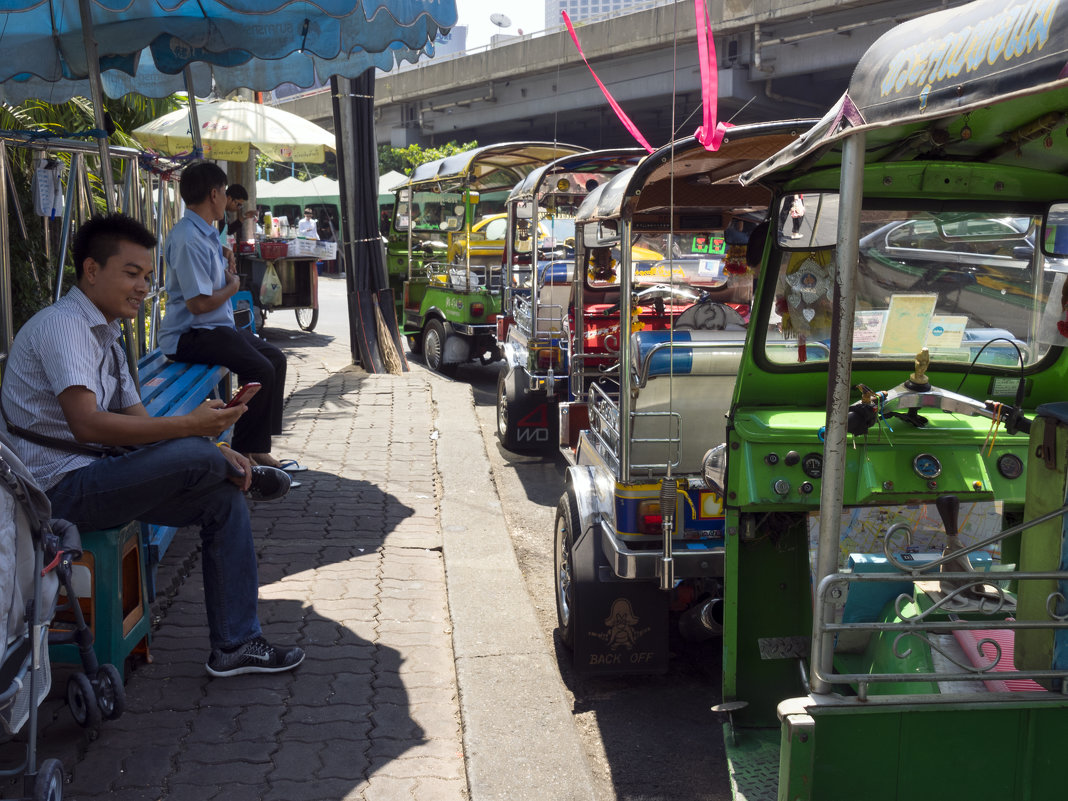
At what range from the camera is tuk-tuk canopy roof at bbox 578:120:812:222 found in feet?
11.7

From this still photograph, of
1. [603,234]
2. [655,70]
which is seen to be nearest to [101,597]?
[603,234]

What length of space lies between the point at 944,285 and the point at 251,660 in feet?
9.94

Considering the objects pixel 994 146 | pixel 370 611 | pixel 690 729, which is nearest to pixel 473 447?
pixel 370 611

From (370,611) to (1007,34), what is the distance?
3.84 metres

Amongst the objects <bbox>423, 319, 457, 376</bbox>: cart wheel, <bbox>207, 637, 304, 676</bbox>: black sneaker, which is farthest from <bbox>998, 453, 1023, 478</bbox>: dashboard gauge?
<bbox>423, 319, 457, 376</bbox>: cart wheel

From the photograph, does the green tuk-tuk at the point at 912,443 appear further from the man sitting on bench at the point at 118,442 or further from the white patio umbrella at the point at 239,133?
the white patio umbrella at the point at 239,133

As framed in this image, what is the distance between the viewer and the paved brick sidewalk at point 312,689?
3.26 m

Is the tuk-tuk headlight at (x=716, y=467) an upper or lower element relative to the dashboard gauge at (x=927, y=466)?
lower

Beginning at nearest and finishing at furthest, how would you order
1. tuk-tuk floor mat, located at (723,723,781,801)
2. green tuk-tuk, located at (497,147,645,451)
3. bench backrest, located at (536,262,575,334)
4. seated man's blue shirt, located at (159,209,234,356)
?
tuk-tuk floor mat, located at (723,723,781,801), seated man's blue shirt, located at (159,209,234,356), green tuk-tuk, located at (497,147,645,451), bench backrest, located at (536,262,575,334)

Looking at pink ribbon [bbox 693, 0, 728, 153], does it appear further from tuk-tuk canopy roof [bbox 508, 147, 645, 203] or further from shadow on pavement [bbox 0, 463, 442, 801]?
tuk-tuk canopy roof [bbox 508, 147, 645, 203]

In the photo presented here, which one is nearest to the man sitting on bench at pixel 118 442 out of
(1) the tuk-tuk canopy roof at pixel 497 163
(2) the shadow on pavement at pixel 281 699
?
(2) the shadow on pavement at pixel 281 699

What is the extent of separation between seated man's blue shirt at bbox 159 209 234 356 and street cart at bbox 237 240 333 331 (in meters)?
8.17

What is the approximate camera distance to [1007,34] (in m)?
1.77

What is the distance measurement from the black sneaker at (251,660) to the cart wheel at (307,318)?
40.6ft
